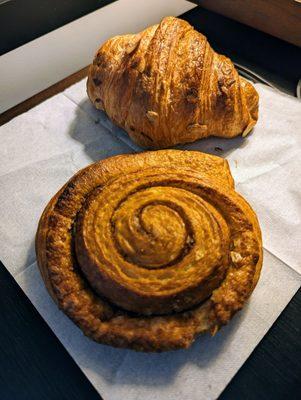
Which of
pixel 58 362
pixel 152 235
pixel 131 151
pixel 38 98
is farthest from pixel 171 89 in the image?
pixel 58 362

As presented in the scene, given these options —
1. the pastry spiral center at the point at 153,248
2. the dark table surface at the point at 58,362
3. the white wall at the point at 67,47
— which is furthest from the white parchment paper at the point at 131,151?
the white wall at the point at 67,47

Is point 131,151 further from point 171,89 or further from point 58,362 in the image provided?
point 58,362

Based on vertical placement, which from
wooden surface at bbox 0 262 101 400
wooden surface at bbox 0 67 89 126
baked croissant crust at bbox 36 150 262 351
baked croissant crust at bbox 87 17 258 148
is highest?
baked croissant crust at bbox 87 17 258 148

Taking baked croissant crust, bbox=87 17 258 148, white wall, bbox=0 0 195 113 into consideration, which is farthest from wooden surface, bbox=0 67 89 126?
baked croissant crust, bbox=87 17 258 148

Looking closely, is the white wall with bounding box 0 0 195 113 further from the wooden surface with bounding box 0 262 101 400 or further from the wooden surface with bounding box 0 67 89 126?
the wooden surface with bounding box 0 262 101 400

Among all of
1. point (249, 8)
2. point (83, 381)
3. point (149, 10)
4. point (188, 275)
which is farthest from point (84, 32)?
point (83, 381)

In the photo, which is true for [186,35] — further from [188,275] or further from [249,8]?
[188,275]
